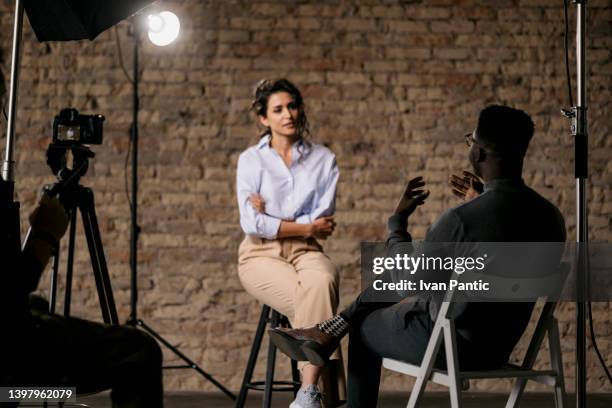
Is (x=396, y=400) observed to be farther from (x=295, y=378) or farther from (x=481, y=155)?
(x=481, y=155)

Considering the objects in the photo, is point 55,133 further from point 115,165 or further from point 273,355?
point 115,165

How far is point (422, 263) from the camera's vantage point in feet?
8.89

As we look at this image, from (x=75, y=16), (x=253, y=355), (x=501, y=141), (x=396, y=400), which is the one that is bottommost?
(x=396, y=400)

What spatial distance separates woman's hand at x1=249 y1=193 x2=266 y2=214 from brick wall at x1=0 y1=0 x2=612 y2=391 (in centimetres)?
109

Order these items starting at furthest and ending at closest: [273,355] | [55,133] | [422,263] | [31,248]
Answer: [273,355], [55,133], [422,263], [31,248]

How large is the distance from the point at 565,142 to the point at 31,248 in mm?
3872

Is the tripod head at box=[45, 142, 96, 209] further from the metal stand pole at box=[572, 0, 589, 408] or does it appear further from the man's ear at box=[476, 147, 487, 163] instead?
the metal stand pole at box=[572, 0, 589, 408]

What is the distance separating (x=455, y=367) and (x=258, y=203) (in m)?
1.68

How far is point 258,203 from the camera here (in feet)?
13.4

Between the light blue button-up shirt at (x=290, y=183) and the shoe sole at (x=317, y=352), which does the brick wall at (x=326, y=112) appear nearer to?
the light blue button-up shirt at (x=290, y=183)

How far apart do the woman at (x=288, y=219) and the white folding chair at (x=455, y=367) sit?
90 cm

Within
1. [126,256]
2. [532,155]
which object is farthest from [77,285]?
[532,155]

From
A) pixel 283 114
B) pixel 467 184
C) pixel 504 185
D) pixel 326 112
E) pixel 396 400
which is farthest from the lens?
pixel 326 112

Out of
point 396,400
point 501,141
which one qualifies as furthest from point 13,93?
point 396,400
